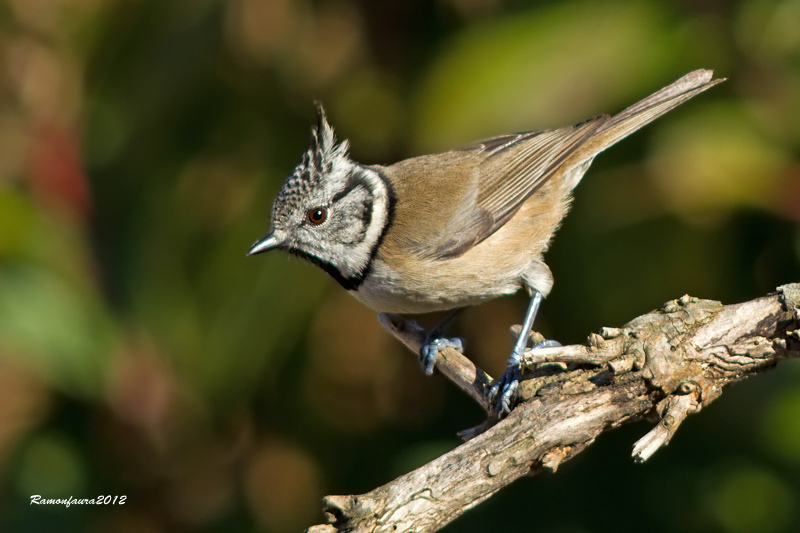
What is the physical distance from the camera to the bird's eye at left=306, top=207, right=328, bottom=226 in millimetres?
3680

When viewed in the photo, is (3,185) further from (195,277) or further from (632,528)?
(632,528)

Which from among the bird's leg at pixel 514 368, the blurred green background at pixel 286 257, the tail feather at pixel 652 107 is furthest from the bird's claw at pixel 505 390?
the tail feather at pixel 652 107

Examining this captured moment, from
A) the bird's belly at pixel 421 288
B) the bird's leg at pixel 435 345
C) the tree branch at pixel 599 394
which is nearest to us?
the tree branch at pixel 599 394

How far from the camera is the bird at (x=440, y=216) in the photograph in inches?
140

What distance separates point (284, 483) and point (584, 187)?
6.49 ft

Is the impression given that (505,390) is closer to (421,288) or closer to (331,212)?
(421,288)

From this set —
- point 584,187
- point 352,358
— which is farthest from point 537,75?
point 352,358

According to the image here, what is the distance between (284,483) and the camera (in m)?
3.84

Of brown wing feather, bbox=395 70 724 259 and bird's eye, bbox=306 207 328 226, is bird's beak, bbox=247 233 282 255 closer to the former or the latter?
bird's eye, bbox=306 207 328 226

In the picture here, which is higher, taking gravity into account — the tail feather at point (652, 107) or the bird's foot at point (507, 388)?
the tail feather at point (652, 107)

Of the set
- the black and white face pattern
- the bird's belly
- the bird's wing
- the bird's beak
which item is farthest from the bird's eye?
the bird's wing

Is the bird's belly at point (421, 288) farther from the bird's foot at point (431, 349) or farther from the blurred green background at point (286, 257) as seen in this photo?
the blurred green background at point (286, 257)

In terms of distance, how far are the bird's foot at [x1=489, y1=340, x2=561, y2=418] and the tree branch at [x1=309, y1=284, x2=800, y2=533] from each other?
12cm

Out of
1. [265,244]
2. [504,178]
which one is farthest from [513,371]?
[265,244]
